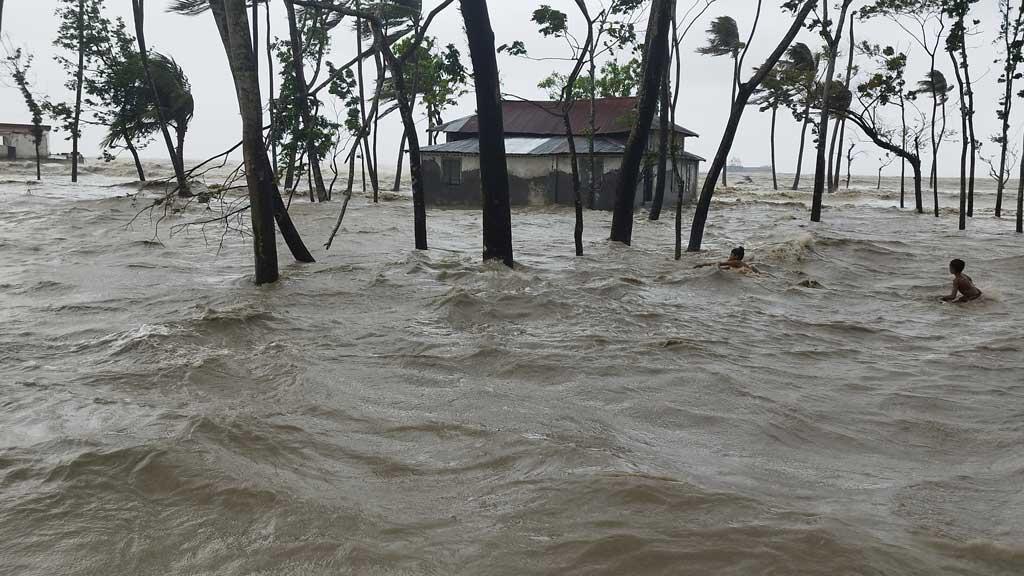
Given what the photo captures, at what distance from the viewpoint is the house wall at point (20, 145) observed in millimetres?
46906

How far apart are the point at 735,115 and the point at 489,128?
5934 millimetres

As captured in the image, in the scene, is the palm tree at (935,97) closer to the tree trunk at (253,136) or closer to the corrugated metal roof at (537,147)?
the corrugated metal roof at (537,147)

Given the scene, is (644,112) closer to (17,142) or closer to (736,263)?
(736,263)

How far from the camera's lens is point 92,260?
12336 millimetres

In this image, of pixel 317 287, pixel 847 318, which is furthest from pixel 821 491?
pixel 317 287

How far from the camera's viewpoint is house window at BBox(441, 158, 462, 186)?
30.3 m

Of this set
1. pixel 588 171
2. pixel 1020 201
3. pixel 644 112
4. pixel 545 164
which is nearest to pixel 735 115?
pixel 644 112

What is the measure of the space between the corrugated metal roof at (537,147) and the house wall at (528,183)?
0.86 feet

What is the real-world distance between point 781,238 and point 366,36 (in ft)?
61.0

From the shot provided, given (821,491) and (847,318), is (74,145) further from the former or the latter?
(821,491)

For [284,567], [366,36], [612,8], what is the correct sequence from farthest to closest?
1. [366,36]
2. [612,8]
3. [284,567]

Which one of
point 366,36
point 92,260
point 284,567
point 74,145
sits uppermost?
point 366,36

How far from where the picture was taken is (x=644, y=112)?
14703 millimetres

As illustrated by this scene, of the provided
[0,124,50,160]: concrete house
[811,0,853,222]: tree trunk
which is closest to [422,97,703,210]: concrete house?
[811,0,853,222]: tree trunk
